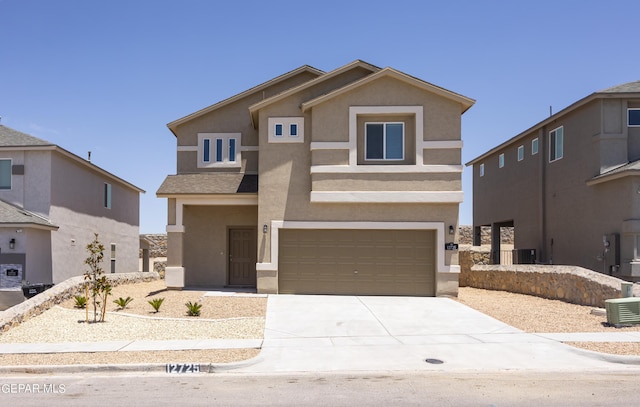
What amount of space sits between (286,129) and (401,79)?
14.4 ft

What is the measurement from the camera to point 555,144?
22.6m

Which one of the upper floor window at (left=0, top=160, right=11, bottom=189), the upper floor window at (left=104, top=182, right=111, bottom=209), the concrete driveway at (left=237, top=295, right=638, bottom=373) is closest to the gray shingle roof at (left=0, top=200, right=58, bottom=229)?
the upper floor window at (left=0, top=160, right=11, bottom=189)

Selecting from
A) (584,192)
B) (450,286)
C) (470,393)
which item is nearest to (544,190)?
(584,192)

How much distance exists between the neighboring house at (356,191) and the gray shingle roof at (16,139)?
5688mm

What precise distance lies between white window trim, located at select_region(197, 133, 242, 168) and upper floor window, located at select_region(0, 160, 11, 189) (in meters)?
7.32

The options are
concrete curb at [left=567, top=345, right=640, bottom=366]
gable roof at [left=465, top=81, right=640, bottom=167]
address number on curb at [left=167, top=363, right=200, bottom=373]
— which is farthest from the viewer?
gable roof at [left=465, top=81, right=640, bottom=167]

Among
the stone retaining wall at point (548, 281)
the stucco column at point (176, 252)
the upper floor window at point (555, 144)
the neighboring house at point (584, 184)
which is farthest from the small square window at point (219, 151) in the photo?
the upper floor window at point (555, 144)

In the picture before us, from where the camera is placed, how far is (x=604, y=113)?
18.6m

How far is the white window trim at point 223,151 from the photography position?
2011cm

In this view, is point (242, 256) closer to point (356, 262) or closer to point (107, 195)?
point (356, 262)

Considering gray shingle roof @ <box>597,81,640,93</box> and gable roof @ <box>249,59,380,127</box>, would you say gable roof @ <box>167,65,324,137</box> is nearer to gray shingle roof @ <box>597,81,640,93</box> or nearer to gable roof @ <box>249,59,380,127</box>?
gable roof @ <box>249,59,380,127</box>

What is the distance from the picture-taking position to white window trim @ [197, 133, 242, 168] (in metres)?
20.1

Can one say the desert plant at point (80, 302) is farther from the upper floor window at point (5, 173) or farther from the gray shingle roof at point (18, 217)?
the upper floor window at point (5, 173)

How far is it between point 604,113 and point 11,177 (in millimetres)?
23314
